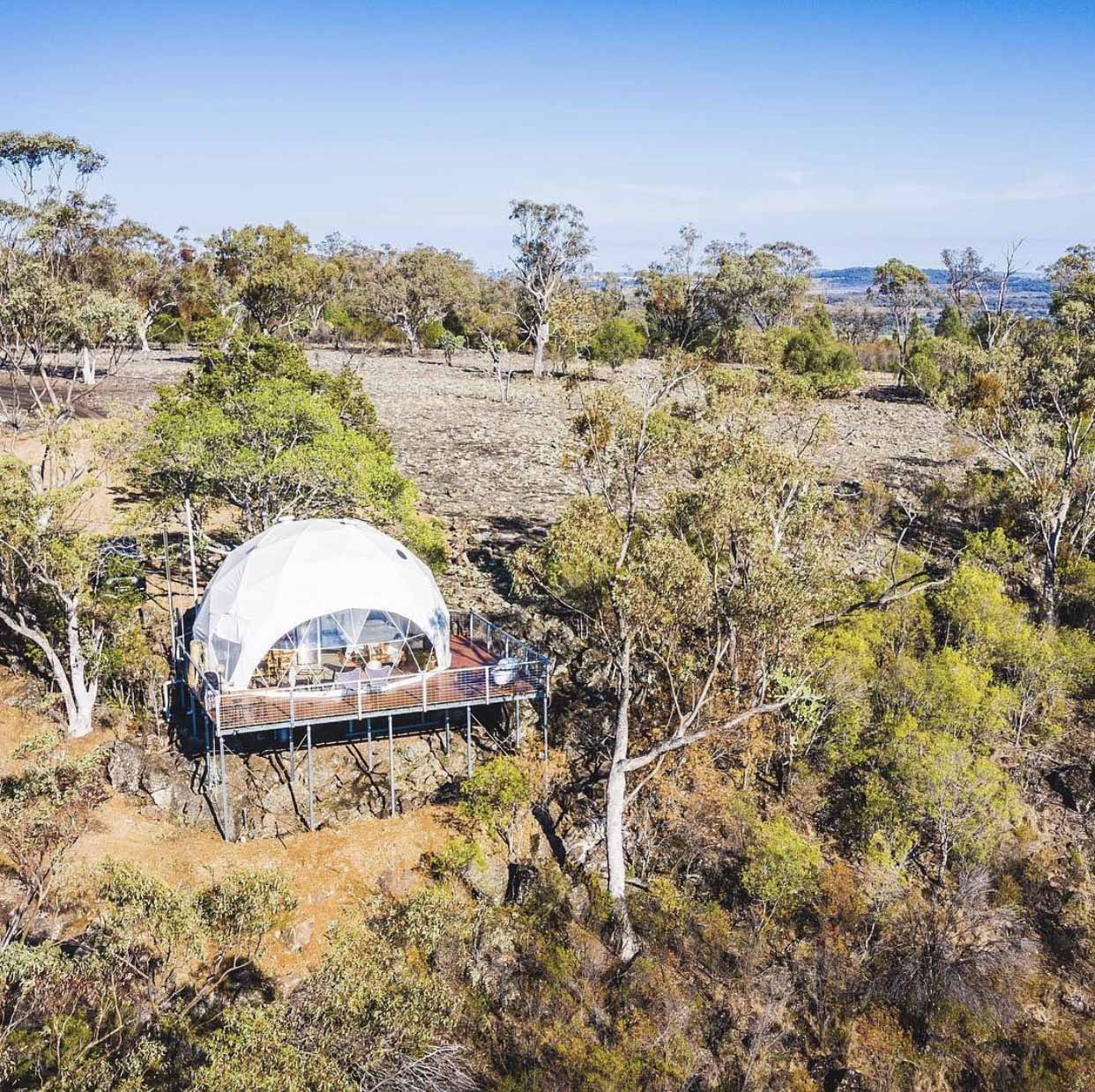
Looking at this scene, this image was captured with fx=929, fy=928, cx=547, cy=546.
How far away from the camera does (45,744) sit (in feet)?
57.9

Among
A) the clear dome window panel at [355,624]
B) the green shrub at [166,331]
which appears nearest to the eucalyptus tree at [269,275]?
the green shrub at [166,331]

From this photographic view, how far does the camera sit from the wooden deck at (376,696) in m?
20.9

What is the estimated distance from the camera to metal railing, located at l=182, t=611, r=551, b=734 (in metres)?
20.9

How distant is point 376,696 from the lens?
72.5 feet

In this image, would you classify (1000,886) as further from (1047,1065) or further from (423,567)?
(423,567)

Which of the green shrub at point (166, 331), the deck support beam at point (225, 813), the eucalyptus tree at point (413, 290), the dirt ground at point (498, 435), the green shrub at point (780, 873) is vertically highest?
the eucalyptus tree at point (413, 290)

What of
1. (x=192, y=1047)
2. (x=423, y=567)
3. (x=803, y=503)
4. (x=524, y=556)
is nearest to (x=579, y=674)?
(x=524, y=556)

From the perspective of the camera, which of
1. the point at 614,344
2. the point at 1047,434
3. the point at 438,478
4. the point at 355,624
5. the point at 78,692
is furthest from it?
the point at 614,344

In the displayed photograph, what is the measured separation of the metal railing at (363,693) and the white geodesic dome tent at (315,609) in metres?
0.56

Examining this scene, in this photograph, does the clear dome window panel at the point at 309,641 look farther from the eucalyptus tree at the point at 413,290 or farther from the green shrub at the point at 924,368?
the eucalyptus tree at the point at 413,290

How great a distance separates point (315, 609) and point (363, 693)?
94.1 inches

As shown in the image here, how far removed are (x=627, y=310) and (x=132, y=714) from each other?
9714cm

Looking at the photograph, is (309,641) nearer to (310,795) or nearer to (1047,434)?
(310,795)

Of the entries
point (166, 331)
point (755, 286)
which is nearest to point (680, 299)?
point (755, 286)
